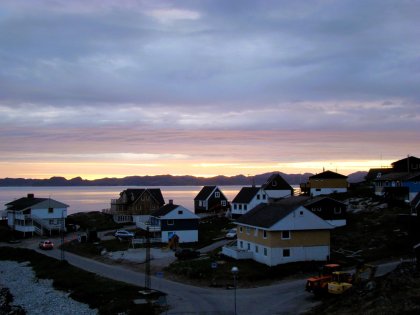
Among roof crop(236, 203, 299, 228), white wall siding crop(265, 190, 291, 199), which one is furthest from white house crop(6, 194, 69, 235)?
roof crop(236, 203, 299, 228)

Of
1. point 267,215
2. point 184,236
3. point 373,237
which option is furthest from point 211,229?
point 373,237

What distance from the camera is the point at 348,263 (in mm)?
46969

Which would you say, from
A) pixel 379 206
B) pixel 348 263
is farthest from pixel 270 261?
pixel 379 206

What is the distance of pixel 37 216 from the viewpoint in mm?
85938

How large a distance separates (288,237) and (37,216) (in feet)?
173

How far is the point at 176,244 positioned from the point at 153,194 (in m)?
34.7

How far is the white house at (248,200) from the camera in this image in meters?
87.1

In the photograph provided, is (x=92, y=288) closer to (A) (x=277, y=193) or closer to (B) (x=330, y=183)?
(A) (x=277, y=193)

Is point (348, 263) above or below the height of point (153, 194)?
below

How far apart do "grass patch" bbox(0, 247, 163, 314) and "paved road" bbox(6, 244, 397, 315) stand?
2047mm

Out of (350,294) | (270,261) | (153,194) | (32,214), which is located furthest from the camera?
(153,194)

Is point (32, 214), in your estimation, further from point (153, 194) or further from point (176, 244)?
point (176, 244)

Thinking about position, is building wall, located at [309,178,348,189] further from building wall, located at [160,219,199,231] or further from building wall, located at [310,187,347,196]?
building wall, located at [160,219,199,231]

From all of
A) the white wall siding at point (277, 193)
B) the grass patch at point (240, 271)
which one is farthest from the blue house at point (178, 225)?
the white wall siding at point (277, 193)
